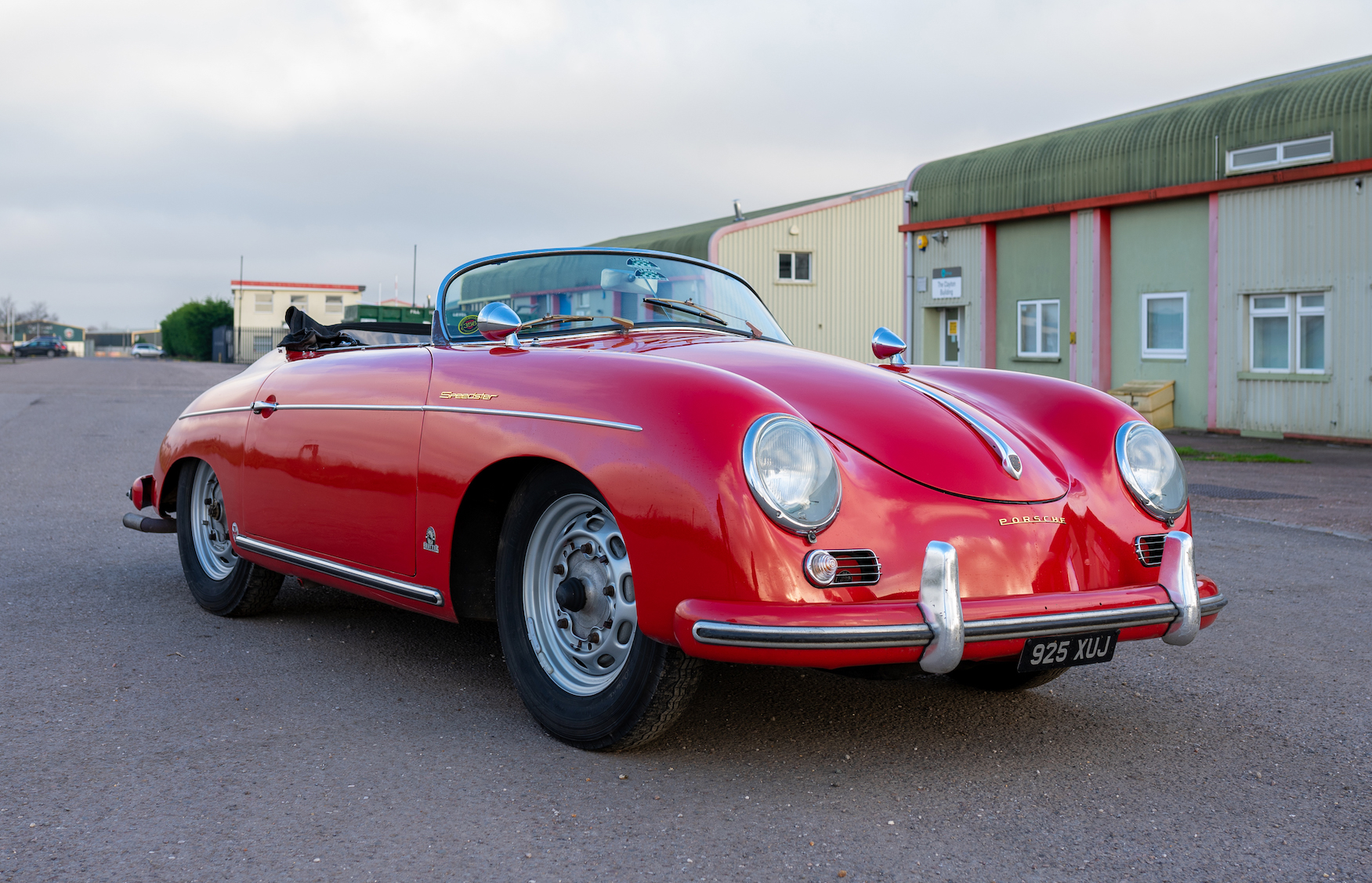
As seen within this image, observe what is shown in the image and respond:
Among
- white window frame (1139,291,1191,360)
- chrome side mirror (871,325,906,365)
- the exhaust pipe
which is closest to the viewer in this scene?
chrome side mirror (871,325,906,365)

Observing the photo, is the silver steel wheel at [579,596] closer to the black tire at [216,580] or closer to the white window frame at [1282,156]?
the black tire at [216,580]

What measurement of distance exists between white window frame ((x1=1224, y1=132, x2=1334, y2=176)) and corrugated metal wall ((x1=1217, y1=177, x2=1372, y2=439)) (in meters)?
0.31

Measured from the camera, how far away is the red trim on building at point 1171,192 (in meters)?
15.4

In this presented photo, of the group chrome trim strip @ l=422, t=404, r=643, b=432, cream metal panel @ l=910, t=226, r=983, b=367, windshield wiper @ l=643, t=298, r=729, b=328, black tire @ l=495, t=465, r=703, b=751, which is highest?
cream metal panel @ l=910, t=226, r=983, b=367

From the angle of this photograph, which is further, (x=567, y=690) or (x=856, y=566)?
(x=567, y=690)

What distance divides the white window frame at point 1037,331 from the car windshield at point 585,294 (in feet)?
54.3

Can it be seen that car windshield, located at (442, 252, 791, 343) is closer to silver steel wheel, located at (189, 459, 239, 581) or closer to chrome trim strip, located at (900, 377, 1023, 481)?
chrome trim strip, located at (900, 377, 1023, 481)

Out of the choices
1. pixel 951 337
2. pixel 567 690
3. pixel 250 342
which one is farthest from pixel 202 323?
pixel 567 690

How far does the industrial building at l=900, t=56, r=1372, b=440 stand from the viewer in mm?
15531

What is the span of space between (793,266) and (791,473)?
2474 cm

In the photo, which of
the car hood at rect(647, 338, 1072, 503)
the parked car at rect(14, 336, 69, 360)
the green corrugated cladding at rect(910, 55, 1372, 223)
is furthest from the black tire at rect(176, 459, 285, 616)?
the parked car at rect(14, 336, 69, 360)

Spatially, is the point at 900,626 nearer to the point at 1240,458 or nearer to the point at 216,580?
the point at 216,580

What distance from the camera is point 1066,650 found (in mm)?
2906

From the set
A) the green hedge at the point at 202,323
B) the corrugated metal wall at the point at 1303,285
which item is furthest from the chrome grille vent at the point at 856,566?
the green hedge at the point at 202,323
